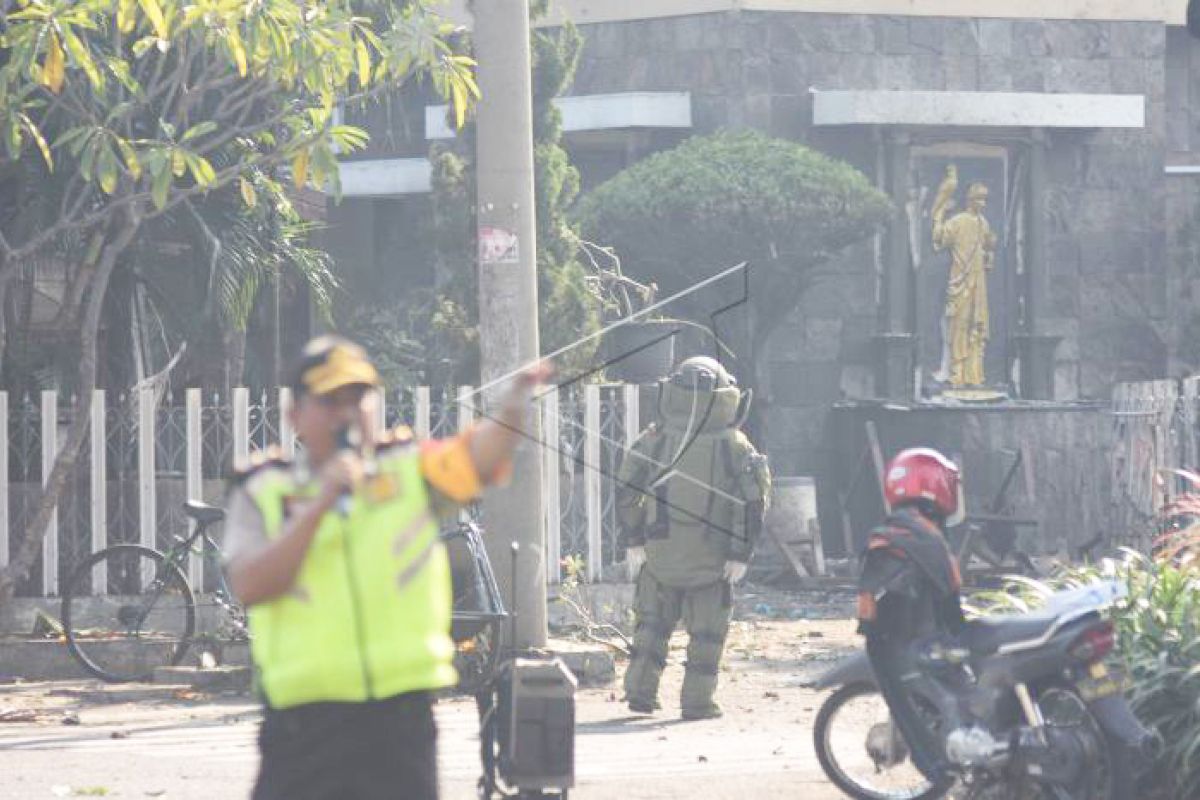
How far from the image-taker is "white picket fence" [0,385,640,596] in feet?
47.5

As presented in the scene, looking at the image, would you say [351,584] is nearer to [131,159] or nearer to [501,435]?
[501,435]

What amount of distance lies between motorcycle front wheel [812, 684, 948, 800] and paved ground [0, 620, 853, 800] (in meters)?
0.25

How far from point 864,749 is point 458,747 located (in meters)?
2.36

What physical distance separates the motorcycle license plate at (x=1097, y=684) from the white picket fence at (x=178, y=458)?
6.38 m

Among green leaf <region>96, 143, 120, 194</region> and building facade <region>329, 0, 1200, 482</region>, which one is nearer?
green leaf <region>96, 143, 120, 194</region>

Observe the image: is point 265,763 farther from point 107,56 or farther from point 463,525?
point 107,56

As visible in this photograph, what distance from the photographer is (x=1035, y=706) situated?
827 cm

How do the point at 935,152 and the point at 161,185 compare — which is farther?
the point at 935,152

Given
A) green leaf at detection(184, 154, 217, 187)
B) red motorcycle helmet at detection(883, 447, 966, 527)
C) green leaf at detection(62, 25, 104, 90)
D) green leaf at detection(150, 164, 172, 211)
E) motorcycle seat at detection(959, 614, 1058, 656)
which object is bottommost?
motorcycle seat at detection(959, 614, 1058, 656)

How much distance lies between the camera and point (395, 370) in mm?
22344

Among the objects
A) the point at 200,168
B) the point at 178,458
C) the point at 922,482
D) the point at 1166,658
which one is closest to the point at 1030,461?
the point at 178,458

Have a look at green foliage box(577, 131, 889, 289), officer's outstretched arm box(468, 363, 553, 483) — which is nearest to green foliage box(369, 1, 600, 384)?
green foliage box(577, 131, 889, 289)

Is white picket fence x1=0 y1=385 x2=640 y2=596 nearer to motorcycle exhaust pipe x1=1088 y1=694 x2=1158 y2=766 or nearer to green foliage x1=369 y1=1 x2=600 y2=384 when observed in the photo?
green foliage x1=369 y1=1 x2=600 y2=384

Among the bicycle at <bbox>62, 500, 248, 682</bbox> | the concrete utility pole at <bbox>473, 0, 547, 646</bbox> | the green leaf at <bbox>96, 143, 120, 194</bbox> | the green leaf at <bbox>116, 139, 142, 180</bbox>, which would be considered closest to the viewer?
the green leaf at <bbox>96, 143, 120, 194</bbox>
